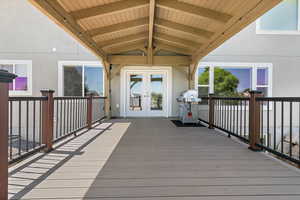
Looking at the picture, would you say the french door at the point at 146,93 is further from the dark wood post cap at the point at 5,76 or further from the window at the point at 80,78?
the dark wood post cap at the point at 5,76

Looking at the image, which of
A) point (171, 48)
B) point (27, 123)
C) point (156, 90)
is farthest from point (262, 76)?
point (27, 123)

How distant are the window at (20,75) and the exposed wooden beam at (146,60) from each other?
304cm

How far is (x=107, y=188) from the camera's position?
6.42ft

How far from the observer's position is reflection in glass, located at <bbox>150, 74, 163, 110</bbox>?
27.4ft

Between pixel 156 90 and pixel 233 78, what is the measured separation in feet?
Result: 9.88

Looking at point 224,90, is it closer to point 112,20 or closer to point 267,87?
point 267,87

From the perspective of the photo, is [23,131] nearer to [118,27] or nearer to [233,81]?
[118,27]

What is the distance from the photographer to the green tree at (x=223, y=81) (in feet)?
26.7

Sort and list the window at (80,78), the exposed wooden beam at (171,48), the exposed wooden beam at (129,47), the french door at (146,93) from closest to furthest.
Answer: the exposed wooden beam at (129,47) < the exposed wooden beam at (171,48) < the window at (80,78) < the french door at (146,93)

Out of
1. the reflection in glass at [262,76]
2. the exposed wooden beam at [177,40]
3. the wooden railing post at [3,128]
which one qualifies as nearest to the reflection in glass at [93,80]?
the exposed wooden beam at [177,40]

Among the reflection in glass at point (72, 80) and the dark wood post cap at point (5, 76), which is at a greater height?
the reflection in glass at point (72, 80)

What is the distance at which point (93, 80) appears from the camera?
8.24 metres

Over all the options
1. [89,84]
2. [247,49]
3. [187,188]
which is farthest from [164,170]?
[247,49]

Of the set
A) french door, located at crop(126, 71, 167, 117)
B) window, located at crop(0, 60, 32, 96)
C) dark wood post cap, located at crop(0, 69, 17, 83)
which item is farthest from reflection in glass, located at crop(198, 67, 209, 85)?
dark wood post cap, located at crop(0, 69, 17, 83)
